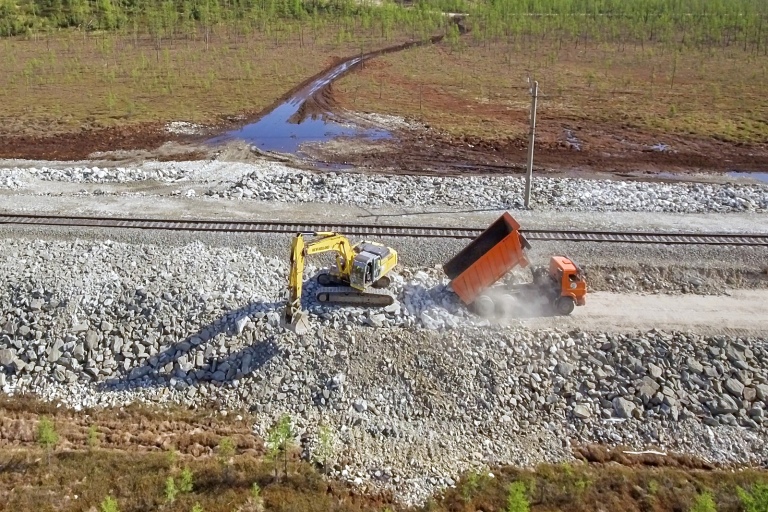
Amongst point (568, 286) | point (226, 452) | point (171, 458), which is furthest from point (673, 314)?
point (171, 458)

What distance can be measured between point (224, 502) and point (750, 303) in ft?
44.9

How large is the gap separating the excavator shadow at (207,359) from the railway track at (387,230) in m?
4.49

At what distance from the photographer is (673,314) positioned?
15891 mm

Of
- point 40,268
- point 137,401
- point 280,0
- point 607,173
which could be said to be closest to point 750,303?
point 607,173

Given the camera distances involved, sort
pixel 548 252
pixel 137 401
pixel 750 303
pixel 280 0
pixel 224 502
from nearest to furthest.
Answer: pixel 224 502, pixel 137 401, pixel 750 303, pixel 548 252, pixel 280 0

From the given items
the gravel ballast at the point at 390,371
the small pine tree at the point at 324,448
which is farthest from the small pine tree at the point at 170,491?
the small pine tree at the point at 324,448

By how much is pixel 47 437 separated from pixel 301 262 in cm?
600

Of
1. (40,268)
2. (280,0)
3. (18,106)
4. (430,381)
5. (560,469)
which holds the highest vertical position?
(280,0)

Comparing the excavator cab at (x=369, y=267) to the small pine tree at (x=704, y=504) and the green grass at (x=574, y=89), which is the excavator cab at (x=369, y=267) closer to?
the small pine tree at (x=704, y=504)

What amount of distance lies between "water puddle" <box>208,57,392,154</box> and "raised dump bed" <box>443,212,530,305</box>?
54.9ft

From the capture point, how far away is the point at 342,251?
1512 cm

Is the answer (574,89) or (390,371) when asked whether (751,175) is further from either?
(390,371)

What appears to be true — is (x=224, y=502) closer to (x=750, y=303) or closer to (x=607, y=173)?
(x=750, y=303)

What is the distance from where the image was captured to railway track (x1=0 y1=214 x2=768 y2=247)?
18703 millimetres
